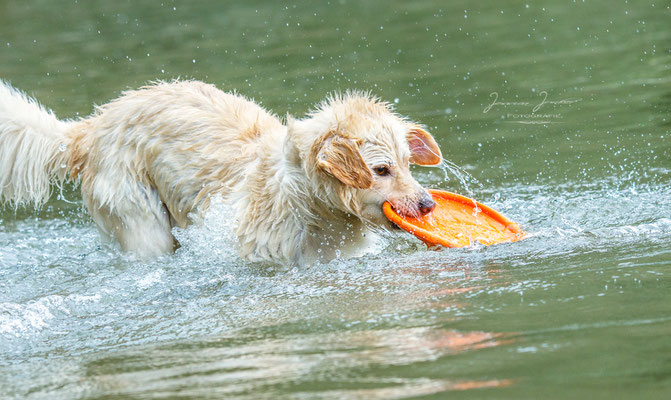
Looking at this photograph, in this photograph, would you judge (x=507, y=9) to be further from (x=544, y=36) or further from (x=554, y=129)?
(x=554, y=129)

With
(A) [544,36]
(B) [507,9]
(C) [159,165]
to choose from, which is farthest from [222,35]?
(C) [159,165]

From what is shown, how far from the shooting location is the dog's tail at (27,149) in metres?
7.41

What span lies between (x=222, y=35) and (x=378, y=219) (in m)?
13.4

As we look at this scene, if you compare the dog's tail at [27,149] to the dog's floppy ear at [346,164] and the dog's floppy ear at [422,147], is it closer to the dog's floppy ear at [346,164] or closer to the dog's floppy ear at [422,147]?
the dog's floppy ear at [346,164]

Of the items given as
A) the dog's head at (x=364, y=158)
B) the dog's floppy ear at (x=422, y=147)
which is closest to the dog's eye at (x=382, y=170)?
the dog's head at (x=364, y=158)

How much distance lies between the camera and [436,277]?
582 cm

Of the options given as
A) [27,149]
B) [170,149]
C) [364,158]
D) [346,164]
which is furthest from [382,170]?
[27,149]

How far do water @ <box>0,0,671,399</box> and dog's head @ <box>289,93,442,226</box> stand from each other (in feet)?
1.08

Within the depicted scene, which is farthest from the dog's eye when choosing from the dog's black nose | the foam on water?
the foam on water

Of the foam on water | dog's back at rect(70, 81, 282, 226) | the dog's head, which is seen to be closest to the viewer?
the foam on water

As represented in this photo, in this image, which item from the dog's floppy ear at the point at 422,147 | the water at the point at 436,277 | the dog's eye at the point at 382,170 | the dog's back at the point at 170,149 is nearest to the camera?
the water at the point at 436,277

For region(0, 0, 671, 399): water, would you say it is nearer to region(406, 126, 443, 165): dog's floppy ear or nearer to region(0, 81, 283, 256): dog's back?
region(0, 81, 283, 256): dog's back

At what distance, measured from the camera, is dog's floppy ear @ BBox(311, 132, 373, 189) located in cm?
586

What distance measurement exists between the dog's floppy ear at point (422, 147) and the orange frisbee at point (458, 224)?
29cm
